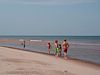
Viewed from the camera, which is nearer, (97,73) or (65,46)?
(97,73)

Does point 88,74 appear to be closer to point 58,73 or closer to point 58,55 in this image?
point 58,73

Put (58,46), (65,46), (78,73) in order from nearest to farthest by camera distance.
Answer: (78,73), (65,46), (58,46)

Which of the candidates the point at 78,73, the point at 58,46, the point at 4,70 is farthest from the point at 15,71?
the point at 58,46

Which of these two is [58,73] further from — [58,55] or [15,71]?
[58,55]

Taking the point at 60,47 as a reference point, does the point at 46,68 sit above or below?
below

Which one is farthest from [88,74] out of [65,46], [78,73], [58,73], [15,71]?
[65,46]

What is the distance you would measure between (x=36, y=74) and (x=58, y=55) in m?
13.0

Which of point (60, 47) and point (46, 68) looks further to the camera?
point (60, 47)

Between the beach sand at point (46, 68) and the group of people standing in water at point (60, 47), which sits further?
the group of people standing in water at point (60, 47)

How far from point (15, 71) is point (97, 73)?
425 cm

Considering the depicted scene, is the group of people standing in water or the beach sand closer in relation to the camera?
the beach sand

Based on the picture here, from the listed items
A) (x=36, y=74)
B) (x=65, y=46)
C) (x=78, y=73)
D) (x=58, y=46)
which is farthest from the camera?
(x=58, y=46)

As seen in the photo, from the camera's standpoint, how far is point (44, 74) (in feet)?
48.6

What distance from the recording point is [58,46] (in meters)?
26.8
